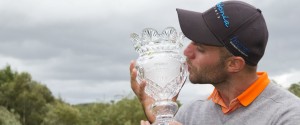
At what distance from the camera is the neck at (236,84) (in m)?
3.04

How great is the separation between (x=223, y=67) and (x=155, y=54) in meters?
0.36

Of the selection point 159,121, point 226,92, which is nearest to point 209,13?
point 226,92

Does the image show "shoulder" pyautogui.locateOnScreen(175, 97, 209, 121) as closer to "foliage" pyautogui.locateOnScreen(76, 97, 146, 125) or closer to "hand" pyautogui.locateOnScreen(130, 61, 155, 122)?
"hand" pyautogui.locateOnScreen(130, 61, 155, 122)

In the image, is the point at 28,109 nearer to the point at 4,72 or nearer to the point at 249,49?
the point at 4,72

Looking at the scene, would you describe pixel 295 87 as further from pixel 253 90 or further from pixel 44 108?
pixel 253 90

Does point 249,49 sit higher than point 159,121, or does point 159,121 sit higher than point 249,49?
point 249,49

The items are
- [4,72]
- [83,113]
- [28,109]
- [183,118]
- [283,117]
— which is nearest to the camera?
[283,117]

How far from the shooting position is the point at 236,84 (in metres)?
3.04

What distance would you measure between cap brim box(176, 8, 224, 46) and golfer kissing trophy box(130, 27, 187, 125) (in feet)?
0.24

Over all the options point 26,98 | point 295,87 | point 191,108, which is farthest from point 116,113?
point 191,108

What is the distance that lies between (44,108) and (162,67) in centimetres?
3525

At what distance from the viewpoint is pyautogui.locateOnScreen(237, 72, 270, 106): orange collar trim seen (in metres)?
2.95

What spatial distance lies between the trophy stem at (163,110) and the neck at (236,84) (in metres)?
0.31

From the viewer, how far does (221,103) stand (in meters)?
3.07
